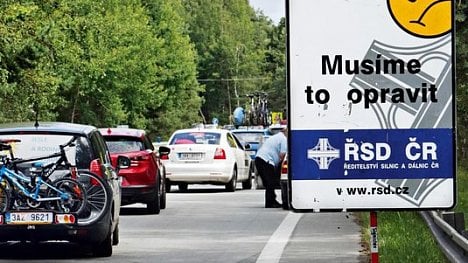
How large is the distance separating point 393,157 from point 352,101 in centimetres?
38

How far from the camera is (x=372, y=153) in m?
6.80

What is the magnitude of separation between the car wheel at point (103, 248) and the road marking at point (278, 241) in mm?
1745

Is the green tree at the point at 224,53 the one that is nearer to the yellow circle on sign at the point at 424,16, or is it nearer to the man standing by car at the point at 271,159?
the man standing by car at the point at 271,159

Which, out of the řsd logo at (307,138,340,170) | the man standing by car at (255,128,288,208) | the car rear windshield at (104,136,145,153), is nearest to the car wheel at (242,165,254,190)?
the man standing by car at (255,128,288,208)

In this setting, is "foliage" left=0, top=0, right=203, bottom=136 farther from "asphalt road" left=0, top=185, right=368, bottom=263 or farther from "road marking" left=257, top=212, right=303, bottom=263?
"road marking" left=257, top=212, right=303, bottom=263

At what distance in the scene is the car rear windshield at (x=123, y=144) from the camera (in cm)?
2259

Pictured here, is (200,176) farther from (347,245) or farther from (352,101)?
(352,101)

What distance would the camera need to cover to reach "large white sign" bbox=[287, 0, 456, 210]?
6758 millimetres

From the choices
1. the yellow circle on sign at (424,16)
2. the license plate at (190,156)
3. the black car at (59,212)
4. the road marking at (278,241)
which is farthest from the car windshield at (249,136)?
the yellow circle on sign at (424,16)

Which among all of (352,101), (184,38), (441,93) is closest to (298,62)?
(352,101)

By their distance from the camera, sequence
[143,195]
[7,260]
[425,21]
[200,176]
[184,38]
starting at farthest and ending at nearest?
[184,38] → [200,176] → [143,195] → [7,260] → [425,21]

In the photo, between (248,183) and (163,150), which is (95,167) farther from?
(248,183)

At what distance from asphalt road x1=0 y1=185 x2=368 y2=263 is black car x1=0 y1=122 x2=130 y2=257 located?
445mm

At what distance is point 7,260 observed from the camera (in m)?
14.3
